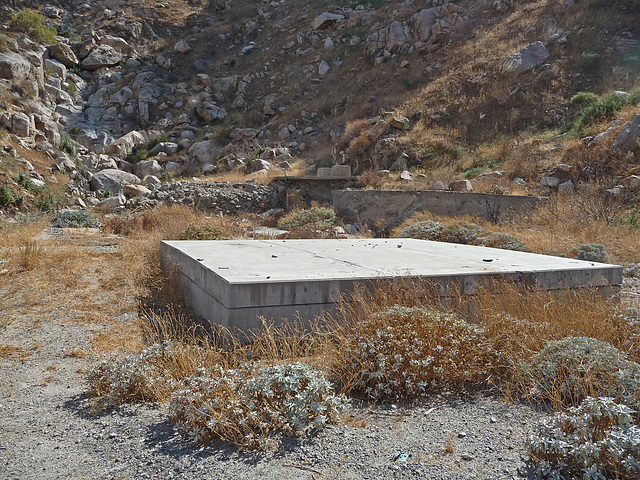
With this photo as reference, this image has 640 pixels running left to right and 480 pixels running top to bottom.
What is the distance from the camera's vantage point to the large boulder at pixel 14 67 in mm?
23500

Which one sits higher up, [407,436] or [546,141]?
[546,141]

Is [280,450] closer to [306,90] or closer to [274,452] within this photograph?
[274,452]

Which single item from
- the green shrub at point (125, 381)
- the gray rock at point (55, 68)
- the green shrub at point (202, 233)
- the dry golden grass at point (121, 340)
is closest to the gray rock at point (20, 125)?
the gray rock at point (55, 68)

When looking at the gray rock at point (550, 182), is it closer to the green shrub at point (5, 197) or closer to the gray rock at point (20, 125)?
the green shrub at point (5, 197)

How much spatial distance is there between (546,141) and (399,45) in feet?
49.5

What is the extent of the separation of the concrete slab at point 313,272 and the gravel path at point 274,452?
1.23m

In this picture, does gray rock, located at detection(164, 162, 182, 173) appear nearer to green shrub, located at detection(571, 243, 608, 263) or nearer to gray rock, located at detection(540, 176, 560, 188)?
gray rock, located at detection(540, 176, 560, 188)

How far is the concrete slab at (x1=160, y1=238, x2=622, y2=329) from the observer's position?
3.99 meters

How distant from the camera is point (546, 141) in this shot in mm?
16422

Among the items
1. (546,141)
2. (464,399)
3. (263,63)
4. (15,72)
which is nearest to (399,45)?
(263,63)

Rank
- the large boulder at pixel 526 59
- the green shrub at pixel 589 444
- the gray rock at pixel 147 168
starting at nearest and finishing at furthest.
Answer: the green shrub at pixel 589 444, the large boulder at pixel 526 59, the gray rock at pixel 147 168

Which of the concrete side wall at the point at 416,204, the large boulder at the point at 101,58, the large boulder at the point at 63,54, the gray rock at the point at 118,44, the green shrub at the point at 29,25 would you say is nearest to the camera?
the concrete side wall at the point at 416,204

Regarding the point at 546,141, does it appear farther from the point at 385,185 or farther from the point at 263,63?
the point at 263,63

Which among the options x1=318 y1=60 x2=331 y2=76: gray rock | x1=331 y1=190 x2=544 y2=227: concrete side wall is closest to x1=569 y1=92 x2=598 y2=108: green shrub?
x1=331 y1=190 x2=544 y2=227: concrete side wall
